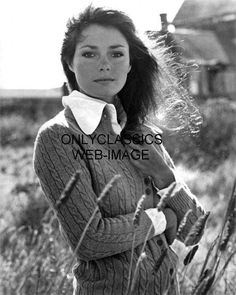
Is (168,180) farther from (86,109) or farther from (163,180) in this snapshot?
(86,109)

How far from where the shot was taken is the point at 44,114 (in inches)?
1007

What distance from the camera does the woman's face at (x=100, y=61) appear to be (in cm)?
229

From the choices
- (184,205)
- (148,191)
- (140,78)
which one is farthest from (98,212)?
(140,78)

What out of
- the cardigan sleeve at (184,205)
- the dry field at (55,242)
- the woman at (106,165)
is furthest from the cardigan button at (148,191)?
the dry field at (55,242)

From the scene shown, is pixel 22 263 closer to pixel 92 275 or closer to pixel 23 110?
pixel 92 275

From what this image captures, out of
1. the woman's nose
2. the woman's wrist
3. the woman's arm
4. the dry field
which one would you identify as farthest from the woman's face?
the dry field

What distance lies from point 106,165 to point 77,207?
0.72 ft

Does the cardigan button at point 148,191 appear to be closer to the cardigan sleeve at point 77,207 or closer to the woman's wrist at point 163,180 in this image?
the woman's wrist at point 163,180

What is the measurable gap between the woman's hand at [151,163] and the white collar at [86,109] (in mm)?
102

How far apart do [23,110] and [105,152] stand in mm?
25277

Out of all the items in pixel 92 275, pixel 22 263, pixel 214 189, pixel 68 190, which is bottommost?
pixel 214 189

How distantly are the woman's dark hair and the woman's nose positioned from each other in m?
0.15

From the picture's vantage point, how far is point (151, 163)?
7.77 feet

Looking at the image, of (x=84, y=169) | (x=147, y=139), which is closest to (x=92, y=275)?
(x=84, y=169)
